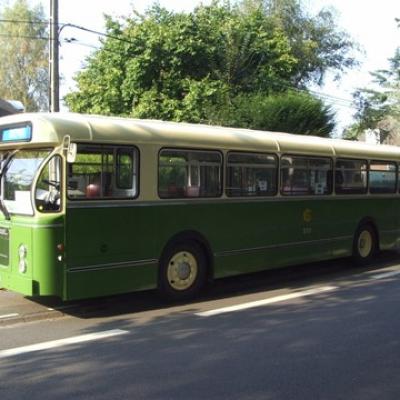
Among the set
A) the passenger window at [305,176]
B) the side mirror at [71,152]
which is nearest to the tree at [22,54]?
the passenger window at [305,176]

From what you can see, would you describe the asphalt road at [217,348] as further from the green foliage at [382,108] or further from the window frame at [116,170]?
the green foliage at [382,108]

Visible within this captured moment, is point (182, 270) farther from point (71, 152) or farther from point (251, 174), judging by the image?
point (71, 152)

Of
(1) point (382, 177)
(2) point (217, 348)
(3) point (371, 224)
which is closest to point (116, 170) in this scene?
(2) point (217, 348)

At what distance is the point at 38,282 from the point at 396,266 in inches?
304

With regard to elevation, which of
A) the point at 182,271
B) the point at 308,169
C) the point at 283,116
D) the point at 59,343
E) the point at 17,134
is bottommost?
the point at 59,343

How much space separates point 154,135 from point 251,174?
6.71ft

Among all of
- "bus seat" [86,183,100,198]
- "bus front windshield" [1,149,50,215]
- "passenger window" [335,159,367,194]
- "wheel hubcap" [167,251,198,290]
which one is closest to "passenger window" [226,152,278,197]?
"wheel hubcap" [167,251,198,290]

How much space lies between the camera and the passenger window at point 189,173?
8625mm

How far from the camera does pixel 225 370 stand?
5.62 meters

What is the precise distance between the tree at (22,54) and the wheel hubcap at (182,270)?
34.4 meters

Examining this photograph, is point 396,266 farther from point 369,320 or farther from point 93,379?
point 93,379

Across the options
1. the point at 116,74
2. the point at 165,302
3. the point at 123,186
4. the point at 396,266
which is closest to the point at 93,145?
the point at 123,186

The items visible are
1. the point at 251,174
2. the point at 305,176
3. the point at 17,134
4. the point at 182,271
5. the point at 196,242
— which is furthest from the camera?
the point at 305,176

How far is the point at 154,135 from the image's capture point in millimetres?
8453
